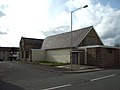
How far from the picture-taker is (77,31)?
42.8m

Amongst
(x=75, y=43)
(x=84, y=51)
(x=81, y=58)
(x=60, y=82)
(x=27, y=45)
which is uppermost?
(x=27, y=45)

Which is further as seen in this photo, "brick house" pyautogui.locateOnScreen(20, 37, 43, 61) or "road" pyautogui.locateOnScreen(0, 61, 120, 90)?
"brick house" pyautogui.locateOnScreen(20, 37, 43, 61)

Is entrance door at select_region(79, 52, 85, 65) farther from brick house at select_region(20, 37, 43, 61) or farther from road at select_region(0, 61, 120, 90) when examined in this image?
brick house at select_region(20, 37, 43, 61)

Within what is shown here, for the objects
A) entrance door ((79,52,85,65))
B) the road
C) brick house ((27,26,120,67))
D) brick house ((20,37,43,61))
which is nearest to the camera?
the road

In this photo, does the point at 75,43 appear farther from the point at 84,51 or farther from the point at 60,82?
the point at 60,82

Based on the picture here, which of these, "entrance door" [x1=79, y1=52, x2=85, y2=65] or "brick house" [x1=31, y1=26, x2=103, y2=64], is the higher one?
"brick house" [x1=31, y1=26, x2=103, y2=64]

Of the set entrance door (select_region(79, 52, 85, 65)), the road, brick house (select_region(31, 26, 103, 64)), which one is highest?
brick house (select_region(31, 26, 103, 64))

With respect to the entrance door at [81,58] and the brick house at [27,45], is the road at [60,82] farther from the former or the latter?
the brick house at [27,45]

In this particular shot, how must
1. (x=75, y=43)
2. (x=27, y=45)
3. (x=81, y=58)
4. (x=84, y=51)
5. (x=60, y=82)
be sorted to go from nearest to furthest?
1. (x=60, y=82)
2. (x=84, y=51)
3. (x=81, y=58)
4. (x=75, y=43)
5. (x=27, y=45)

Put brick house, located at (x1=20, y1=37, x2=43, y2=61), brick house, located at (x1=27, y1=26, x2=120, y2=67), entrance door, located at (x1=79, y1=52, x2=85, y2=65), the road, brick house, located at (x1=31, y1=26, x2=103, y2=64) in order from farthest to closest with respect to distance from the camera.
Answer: brick house, located at (x1=20, y1=37, x2=43, y2=61) → brick house, located at (x1=31, y1=26, x2=103, y2=64) → entrance door, located at (x1=79, y1=52, x2=85, y2=65) → brick house, located at (x1=27, y1=26, x2=120, y2=67) → the road

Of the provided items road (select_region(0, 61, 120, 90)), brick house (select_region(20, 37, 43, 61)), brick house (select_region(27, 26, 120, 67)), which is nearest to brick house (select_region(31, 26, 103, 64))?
brick house (select_region(27, 26, 120, 67))

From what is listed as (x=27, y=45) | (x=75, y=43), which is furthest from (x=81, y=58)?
(x=27, y=45)

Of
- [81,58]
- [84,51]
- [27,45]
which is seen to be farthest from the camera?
[27,45]

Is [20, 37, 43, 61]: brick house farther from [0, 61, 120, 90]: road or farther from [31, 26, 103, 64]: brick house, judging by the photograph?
[0, 61, 120, 90]: road
